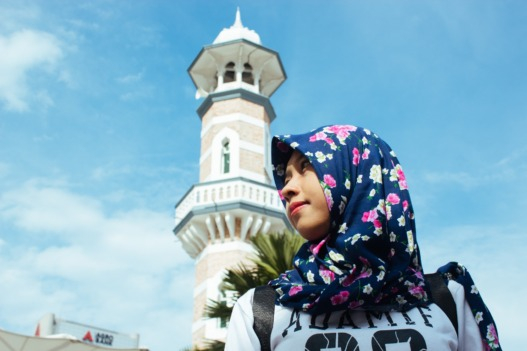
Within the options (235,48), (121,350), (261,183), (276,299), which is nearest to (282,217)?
(261,183)

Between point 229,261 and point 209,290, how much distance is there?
1.08 meters

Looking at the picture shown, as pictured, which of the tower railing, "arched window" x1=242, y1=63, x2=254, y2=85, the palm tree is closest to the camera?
the palm tree

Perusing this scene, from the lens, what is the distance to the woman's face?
226 cm

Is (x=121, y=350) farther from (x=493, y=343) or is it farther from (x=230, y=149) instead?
(x=230, y=149)

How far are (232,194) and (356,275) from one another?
57.3 ft

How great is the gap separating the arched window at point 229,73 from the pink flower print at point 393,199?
812 inches

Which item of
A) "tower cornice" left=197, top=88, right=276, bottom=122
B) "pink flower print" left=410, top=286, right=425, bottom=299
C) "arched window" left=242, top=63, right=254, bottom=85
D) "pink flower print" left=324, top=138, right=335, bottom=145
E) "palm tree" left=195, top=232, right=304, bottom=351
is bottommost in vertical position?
"pink flower print" left=410, top=286, right=425, bottom=299

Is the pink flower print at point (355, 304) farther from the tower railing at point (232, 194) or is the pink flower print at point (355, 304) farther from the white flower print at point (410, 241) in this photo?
the tower railing at point (232, 194)

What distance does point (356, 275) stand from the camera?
210 cm

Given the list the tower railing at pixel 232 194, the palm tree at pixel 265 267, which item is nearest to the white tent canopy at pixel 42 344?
the palm tree at pixel 265 267

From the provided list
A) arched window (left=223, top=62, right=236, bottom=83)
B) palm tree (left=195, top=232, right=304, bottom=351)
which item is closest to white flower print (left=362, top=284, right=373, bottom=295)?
palm tree (left=195, top=232, right=304, bottom=351)

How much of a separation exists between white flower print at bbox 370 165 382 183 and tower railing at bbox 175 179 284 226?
17.0 meters

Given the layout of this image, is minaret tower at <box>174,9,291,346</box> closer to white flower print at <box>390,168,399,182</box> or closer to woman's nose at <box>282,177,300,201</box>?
woman's nose at <box>282,177,300,201</box>

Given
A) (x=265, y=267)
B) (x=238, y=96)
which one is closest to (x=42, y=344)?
(x=265, y=267)
